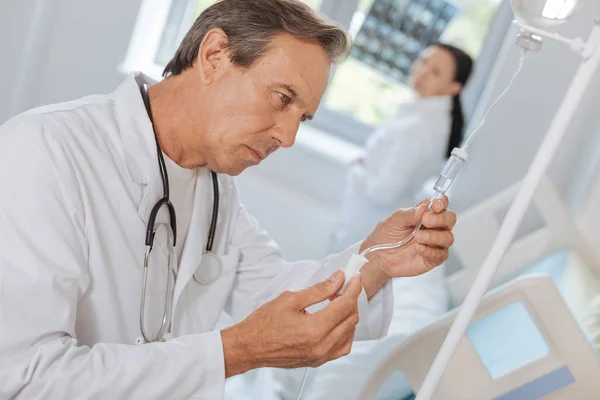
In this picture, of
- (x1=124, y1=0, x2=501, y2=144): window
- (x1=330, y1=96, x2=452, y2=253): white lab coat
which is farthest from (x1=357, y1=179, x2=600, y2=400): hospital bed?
(x1=124, y1=0, x2=501, y2=144): window

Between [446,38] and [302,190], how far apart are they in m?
0.97

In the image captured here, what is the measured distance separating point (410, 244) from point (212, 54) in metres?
0.48

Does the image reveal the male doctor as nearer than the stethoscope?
Yes

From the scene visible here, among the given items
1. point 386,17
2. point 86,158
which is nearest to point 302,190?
point 386,17

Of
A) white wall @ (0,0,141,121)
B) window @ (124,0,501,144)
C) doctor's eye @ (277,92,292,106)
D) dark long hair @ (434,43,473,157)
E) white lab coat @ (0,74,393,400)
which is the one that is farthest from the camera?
window @ (124,0,501,144)

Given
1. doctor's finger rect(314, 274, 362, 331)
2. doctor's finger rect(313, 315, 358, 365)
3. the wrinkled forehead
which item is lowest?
doctor's finger rect(313, 315, 358, 365)

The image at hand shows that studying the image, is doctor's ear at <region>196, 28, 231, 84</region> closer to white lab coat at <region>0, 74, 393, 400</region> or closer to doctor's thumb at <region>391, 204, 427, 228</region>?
white lab coat at <region>0, 74, 393, 400</region>

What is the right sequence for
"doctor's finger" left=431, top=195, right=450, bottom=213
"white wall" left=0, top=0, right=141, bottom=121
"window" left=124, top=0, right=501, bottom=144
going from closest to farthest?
1. "doctor's finger" left=431, top=195, right=450, bottom=213
2. "white wall" left=0, top=0, right=141, bottom=121
3. "window" left=124, top=0, right=501, bottom=144

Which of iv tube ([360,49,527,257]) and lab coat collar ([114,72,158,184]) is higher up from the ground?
iv tube ([360,49,527,257])

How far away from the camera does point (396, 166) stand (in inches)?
110

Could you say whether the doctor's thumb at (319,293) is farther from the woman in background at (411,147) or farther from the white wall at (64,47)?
the white wall at (64,47)

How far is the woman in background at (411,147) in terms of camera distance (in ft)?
9.25

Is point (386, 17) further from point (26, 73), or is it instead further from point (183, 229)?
point (183, 229)

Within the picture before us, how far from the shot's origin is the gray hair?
1.30 metres
